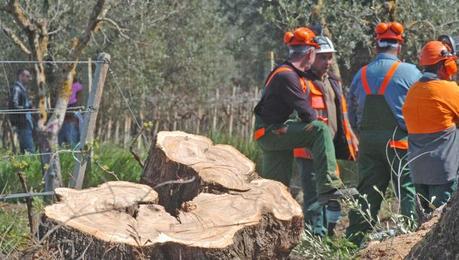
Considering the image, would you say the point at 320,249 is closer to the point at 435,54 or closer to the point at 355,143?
the point at 435,54

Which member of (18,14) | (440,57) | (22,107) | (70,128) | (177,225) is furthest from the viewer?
(70,128)

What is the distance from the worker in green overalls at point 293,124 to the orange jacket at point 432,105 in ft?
2.81

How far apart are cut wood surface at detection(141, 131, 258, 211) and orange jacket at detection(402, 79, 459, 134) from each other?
1.31 metres

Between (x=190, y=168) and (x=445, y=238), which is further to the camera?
(x=190, y=168)

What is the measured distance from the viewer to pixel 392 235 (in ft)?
16.8

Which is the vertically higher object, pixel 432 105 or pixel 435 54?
pixel 435 54

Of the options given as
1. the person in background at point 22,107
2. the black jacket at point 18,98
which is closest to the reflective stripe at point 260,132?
the person in background at point 22,107

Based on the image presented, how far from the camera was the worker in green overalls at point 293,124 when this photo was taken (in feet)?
24.2

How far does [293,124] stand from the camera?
7445 mm

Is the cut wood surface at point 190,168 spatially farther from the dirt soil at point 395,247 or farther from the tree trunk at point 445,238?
the tree trunk at point 445,238

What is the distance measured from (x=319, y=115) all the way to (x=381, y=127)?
67 centimetres

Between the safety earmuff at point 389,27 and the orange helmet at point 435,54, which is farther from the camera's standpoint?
the safety earmuff at point 389,27

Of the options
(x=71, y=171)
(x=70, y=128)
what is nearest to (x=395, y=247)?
(x=71, y=171)

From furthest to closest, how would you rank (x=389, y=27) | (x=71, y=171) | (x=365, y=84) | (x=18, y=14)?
(x=71, y=171) → (x=18, y=14) → (x=389, y=27) → (x=365, y=84)
